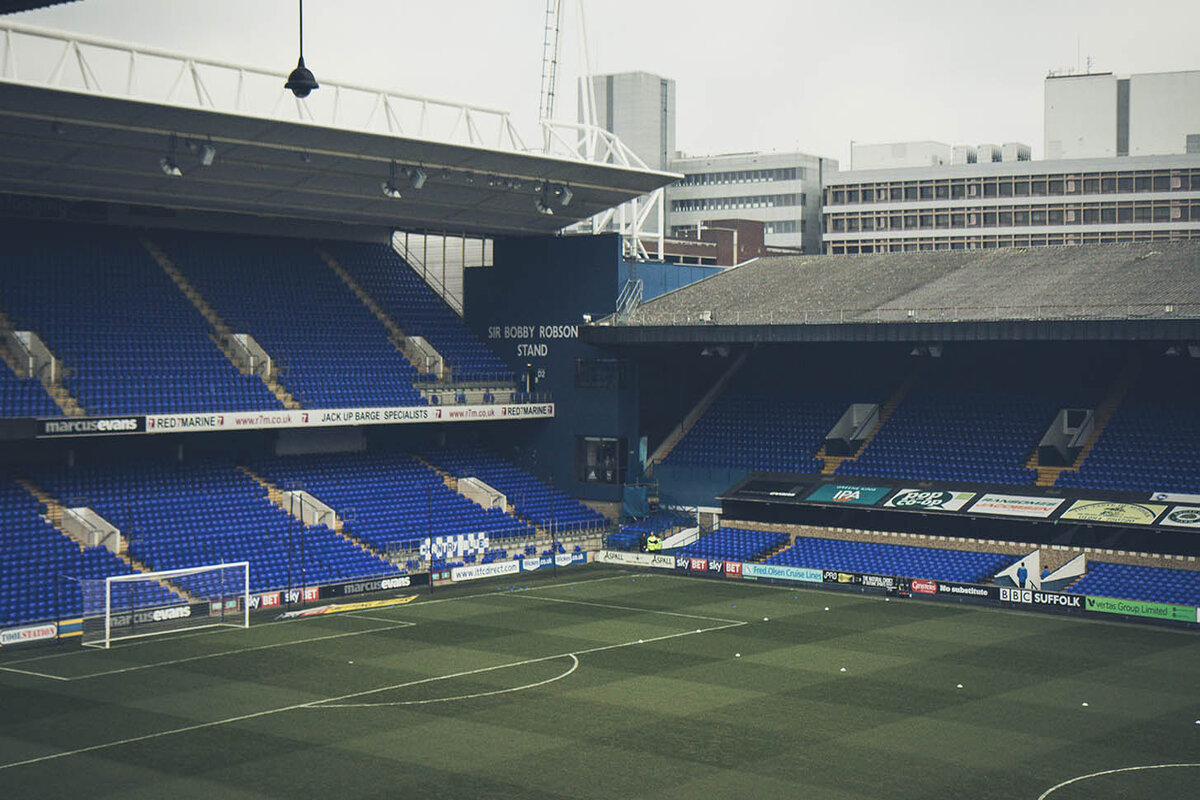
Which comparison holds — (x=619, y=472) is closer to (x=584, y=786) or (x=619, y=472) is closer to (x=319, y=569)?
(x=319, y=569)

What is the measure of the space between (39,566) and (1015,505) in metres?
31.7

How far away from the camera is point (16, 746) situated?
28.2 metres

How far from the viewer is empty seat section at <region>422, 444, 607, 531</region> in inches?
2255

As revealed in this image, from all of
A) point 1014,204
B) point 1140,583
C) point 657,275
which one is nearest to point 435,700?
point 1140,583

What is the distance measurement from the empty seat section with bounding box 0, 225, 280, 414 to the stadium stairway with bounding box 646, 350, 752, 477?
16834 mm

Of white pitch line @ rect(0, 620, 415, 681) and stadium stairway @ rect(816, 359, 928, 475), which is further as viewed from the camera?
stadium stairway @ rect(816, 359, 928, 475)

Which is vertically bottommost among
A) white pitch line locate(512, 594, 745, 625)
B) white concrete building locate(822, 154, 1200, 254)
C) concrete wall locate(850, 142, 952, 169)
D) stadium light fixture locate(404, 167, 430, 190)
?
white pitch line locate(512, 594, 745, 625)

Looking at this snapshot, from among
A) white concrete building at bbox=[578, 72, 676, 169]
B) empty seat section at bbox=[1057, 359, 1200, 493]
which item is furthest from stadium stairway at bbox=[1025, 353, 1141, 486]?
white concrete building at bbox=[578, 72, 676, 169]

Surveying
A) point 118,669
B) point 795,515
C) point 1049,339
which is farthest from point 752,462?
point 118,669

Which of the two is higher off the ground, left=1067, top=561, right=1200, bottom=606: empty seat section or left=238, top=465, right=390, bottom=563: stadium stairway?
left=238, top=465, right=390, bottom=563: stadium stairway

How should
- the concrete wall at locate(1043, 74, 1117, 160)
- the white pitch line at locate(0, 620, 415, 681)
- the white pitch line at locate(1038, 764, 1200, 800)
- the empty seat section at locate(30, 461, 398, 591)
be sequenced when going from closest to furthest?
the white pitch line at locate(1038, 764, 1200, 800) < the white pitch line at locate(0, 620, 415, 681) < the empty seat section at locate(30, 461, 398, 591) < the concrete wall at locate(1043, 74, 1117, 160)

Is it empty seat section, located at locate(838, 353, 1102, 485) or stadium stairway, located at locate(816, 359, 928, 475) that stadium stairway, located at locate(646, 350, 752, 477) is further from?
empty seat section, located at locate(838, 353, 1102, 485)

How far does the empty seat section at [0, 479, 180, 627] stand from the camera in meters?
40.4

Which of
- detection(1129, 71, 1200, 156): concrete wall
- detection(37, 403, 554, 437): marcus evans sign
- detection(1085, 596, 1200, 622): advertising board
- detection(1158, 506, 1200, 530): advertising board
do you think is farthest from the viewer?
detection(1129, 71, 1200, 156): concrete wall
